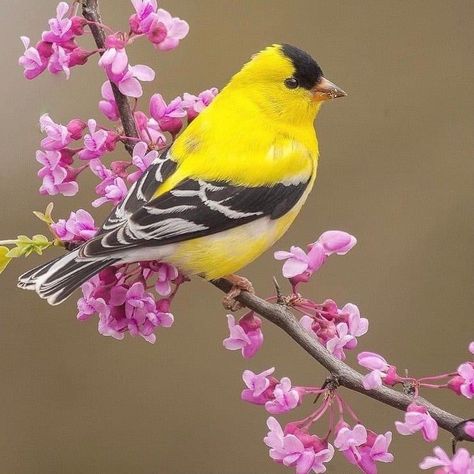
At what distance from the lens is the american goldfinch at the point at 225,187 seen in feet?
6.36

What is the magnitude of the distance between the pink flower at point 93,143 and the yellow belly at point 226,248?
0.88ft

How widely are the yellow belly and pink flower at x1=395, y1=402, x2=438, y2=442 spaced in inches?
25.6

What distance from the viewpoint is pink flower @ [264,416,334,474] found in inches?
68.9

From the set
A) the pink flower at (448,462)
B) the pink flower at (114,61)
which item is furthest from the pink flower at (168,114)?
the pink flower at (448,462)

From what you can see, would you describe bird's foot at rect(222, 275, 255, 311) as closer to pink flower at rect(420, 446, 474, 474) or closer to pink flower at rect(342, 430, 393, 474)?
pink flower at rect(342, 430, 393, 474)

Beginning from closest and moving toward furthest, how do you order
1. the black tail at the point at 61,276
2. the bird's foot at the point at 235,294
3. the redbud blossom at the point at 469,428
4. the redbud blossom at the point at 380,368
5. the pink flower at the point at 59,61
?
the redbud blossom at the point at 469,428
the redbud blossom at the point at 380,368
the black tail at the point at 61,276
the pink flower at the point at 59,61
the bird's foot at the point at 235,294

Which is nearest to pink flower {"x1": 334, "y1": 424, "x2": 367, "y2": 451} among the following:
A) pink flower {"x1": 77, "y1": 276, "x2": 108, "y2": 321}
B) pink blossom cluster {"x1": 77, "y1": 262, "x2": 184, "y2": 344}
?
pink blossom cluster {"x1": 77, "y1": 262, "x2": 184, "y2": 344}

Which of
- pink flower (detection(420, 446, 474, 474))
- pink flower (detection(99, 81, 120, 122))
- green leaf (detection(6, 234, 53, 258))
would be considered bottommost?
pink flower (detection(420, 446, 474, 474))

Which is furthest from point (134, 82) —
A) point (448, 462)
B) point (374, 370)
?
point (448, 462)

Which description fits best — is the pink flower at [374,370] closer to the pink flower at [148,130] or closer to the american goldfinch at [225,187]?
the american goldfinch at [225,187]

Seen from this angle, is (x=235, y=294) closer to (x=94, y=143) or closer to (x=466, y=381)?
(x=94, y=143)

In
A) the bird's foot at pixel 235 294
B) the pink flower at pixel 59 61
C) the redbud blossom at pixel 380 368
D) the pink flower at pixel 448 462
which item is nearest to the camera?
the pink flower at pixel 448 462

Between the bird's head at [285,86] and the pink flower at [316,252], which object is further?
the bird's head at [285,86]

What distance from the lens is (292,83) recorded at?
8.23ft
